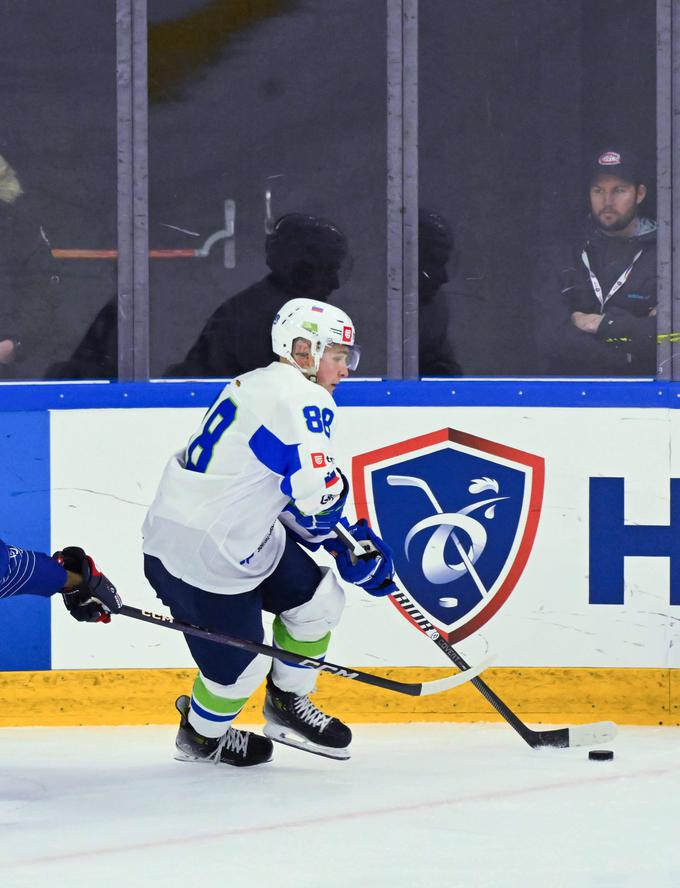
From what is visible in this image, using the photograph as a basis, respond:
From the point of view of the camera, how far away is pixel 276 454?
2891 mm

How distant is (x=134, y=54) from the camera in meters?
3.62

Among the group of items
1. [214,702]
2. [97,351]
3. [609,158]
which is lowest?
[214,702]

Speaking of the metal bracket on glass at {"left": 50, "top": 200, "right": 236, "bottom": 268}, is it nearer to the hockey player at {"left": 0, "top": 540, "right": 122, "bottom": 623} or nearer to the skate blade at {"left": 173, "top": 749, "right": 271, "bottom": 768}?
the hockey player at {"left": 0, "top": 540, "right": 122, "bottom": 623}

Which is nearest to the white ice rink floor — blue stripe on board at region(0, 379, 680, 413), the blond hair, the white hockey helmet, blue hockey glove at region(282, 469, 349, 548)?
blue hockey glove at region(282, 469, 349, 548)

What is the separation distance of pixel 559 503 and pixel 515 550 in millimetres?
152

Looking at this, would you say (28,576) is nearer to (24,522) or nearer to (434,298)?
(24,522)

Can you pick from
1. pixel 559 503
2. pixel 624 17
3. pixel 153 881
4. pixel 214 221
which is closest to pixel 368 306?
pixel 214 221

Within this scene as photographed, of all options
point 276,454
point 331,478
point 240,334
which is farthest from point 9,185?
point 331,478

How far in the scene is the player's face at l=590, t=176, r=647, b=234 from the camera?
3.63 meters

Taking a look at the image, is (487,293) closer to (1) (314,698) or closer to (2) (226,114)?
(2) (226,114)

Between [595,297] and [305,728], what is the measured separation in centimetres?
128

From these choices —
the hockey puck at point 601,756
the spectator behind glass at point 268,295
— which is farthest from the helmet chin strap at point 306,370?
the hockey puck at point 601,756

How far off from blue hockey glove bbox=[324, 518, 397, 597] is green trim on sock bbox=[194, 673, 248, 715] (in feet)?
1.22

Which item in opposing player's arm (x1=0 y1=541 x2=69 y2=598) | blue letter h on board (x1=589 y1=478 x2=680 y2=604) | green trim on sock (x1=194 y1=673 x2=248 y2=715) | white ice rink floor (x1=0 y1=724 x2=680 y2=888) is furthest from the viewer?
blue letter h on board (x1=589 y1=478 x2=680 y2=604)
